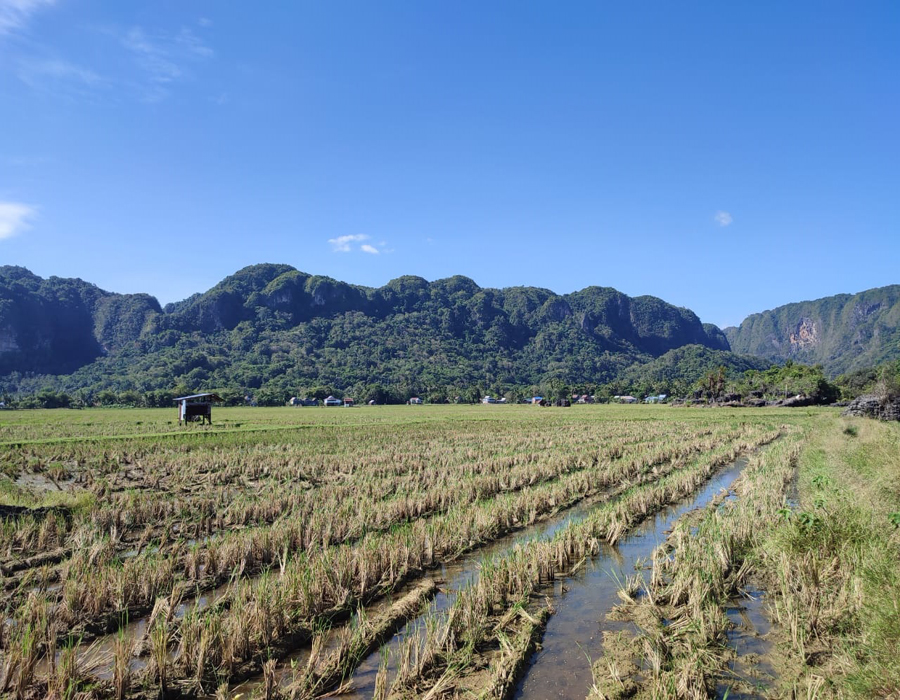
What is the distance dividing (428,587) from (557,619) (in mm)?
1653

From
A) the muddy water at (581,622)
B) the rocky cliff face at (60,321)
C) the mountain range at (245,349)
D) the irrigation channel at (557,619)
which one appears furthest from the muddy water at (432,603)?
the rocky cliff face at (60,321)

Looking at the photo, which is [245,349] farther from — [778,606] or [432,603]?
[778,606]

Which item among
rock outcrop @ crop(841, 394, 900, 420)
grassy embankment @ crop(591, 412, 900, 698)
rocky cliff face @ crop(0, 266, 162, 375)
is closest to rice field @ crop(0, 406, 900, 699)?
grassy embankment @ crop(591, 412, 900, 698)

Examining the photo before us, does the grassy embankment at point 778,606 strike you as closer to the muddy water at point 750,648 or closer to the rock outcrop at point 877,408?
the muddy water at point 750,648

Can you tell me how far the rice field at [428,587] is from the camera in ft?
14.6

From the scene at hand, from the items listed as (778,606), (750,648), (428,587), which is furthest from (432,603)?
(778,606)

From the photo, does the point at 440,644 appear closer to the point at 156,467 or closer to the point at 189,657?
the point at 189,657

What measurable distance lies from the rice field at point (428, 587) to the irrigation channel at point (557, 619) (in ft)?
0.11

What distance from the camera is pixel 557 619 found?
5.85 m

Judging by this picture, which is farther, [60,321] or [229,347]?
[60,321]

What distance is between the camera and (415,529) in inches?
331

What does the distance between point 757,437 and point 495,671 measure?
24.9 m

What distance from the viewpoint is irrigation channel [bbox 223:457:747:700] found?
179 inches

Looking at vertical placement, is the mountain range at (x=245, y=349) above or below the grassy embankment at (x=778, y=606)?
above
